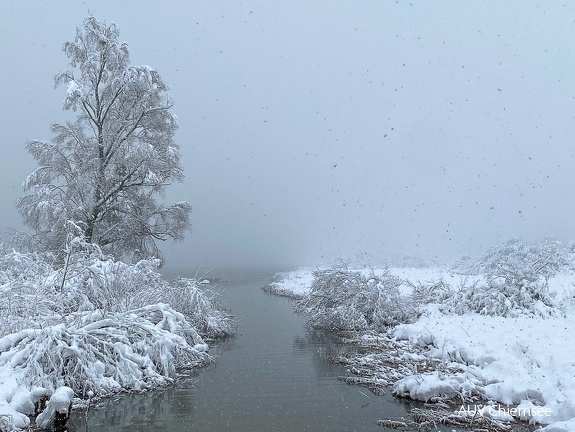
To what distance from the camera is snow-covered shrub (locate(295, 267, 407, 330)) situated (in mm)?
15625

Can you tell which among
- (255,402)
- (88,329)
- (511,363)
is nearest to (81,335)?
(88,329)

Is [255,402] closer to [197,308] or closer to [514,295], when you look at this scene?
[197,308]

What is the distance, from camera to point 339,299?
16.7 m

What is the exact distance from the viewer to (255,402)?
25.6 feet

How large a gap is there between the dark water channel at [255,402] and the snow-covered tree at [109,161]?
7281 mm

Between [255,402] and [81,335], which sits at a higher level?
[81,335]

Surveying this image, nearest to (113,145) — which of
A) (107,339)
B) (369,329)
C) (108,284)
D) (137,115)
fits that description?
(137,115)

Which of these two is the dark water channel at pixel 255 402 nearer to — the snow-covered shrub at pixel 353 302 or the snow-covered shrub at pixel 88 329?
the snow-covered shrub at pixel 88 329

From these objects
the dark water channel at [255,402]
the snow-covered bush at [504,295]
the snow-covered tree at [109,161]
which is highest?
the snow-covered tree at [109,161]

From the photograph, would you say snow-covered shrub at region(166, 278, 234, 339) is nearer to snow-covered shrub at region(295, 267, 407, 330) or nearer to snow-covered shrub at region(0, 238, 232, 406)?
snow-covered shrub at region(0, 238, 232, 406)

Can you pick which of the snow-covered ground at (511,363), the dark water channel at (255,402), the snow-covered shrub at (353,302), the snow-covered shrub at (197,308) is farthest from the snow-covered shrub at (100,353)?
the snow-covered shrub at (353,302)

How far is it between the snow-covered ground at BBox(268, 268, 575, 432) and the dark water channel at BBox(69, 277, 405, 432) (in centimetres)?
147

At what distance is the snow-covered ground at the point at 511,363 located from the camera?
6945 mm

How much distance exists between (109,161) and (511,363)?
49.6ft
